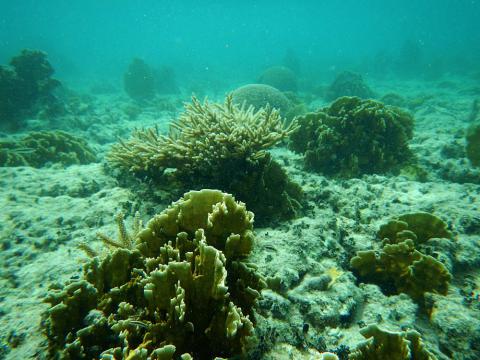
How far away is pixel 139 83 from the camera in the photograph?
24.2 metres

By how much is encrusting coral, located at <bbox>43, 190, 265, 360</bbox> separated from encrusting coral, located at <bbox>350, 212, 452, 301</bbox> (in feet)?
6.05

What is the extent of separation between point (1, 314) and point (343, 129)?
22.5 feet

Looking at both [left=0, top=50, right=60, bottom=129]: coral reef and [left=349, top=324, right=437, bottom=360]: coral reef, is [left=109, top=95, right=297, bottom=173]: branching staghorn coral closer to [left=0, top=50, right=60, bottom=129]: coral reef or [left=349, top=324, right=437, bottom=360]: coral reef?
[left=349, top=324, right=437, bottom=360]: coral reef

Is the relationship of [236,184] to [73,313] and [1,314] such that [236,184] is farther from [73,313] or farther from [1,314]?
[1,314]

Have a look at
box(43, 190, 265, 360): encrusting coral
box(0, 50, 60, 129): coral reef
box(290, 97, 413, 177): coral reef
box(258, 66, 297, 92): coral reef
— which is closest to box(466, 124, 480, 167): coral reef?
box(290, 97, 413, 177): coral reef

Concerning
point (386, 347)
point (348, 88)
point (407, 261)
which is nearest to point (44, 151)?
point (407, 261)

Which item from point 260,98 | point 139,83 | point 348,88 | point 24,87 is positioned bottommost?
point 260,98

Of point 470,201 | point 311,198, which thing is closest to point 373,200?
point 311,198

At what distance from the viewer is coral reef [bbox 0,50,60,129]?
42.6ft

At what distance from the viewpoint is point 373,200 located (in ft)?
17.4

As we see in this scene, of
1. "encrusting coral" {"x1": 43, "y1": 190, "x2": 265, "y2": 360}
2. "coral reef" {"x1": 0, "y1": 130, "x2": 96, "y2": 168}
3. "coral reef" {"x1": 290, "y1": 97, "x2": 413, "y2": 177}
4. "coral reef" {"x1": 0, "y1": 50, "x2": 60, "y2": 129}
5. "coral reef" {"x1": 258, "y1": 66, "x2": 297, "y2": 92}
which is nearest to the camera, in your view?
"encrusting coral" {"x1": 43, "y1": 190, "x2": 265, "y2": 360}

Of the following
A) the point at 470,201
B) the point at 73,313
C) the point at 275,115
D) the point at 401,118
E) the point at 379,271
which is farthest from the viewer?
the point at 401,118

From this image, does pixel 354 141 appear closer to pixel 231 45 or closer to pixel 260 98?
pixel 260 98

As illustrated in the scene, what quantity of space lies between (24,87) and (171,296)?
15.9 m
